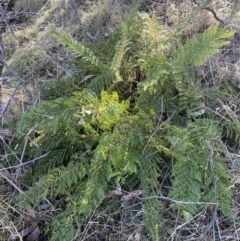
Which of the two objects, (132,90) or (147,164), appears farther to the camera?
(132,90)

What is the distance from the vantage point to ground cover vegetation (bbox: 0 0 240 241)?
197 cm

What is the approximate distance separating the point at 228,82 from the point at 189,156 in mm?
716

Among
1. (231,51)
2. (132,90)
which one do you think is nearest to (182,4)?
(231,51)

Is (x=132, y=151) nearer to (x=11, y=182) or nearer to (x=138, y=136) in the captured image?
(x=138, y=136)

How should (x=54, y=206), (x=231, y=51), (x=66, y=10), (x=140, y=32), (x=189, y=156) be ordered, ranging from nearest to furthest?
1. (x=189, y=156)
2. (x=54, y=206)
3. (x=140, y=32)
4. (x=231, y=51)
5. (x=66, y=10)

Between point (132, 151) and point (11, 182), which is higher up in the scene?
point (132, 151)

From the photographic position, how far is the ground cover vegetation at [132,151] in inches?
77.7

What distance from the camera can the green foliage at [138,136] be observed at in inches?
77.3

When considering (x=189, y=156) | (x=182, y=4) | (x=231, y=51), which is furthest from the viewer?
(x=182, y=4)

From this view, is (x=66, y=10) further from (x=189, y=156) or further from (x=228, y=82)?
(x=189, y=156)

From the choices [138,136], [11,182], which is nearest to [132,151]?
[138,136]

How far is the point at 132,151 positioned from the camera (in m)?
2.04

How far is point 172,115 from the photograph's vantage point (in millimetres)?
2182

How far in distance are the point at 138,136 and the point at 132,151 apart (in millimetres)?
80
